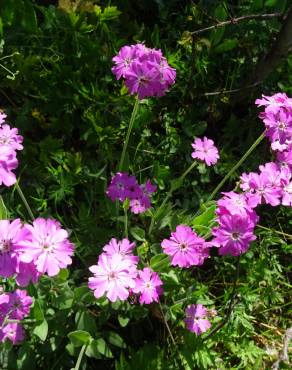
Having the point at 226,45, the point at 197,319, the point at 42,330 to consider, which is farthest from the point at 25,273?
the point at 226,45

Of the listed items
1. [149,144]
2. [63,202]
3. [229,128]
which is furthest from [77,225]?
[229,128]

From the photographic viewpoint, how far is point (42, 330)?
149 cm

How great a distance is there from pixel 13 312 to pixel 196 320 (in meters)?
0.63

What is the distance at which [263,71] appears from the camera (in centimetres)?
211

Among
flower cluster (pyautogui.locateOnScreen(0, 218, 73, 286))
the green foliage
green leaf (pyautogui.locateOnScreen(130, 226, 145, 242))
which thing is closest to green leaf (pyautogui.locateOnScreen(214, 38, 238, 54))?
the green foliage

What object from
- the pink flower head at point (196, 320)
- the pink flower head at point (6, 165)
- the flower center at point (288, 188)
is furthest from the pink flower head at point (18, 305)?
the flower center at point (288, 188)

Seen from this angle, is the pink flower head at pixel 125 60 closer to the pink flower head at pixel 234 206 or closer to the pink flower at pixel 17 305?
the pink flower head at pixel 234 206

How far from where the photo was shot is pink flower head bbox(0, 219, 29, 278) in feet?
3.89

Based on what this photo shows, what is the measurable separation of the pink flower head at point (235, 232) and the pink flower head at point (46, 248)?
417mm

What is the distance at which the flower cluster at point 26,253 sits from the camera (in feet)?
3.88

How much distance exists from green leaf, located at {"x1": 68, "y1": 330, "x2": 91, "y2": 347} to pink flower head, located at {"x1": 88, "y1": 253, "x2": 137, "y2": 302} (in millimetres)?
198

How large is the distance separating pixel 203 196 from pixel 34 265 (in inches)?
41.0

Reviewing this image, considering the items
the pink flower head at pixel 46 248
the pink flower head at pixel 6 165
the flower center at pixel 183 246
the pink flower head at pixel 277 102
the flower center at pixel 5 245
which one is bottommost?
the flower center at pixel 183 246

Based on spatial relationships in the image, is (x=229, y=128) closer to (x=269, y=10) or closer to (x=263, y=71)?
(x=263, y=71)
